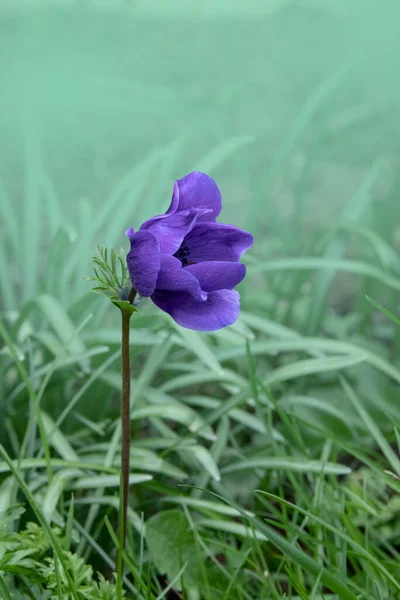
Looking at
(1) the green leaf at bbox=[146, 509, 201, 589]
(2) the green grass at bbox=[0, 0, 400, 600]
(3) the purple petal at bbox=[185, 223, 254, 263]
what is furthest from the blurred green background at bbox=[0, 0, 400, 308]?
(3) the purple petal at bbox=[185, 223, 254, 263]

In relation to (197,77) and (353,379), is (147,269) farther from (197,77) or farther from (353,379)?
(197,77)

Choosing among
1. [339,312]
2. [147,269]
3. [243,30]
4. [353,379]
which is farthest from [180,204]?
[243,30]

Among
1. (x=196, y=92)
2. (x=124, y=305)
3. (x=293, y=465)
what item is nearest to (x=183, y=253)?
(x=124, y=305)

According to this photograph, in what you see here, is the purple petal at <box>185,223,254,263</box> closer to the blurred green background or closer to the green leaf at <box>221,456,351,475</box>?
the green leaf at <box>221,456,351,475</box>

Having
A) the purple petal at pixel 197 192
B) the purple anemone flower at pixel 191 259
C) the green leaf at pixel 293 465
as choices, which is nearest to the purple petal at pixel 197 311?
the purple anemone flower at pixel 191 259

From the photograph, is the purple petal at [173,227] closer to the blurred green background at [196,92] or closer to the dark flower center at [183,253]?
the dark flower center at [183,253]

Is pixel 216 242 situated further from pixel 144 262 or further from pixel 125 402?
pixel 125 402
